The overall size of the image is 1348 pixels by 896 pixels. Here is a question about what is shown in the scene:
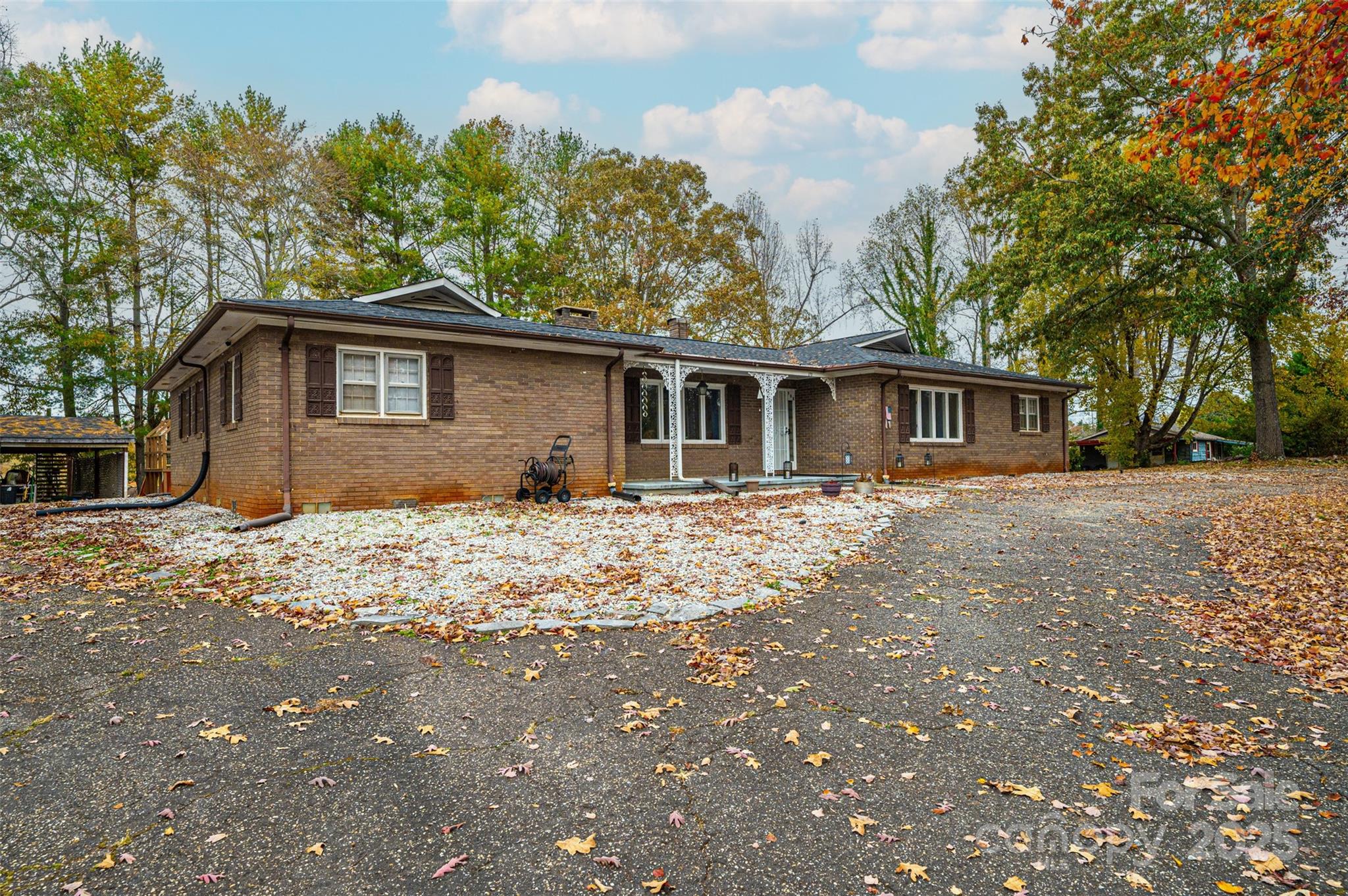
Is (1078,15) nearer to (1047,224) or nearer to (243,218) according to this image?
(1047,224)

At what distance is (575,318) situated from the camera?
54.1 feet

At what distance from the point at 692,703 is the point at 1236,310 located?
21.7m

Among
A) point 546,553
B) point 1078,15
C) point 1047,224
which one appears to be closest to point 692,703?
point 546,553

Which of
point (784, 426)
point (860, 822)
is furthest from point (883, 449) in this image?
point (860, 822)

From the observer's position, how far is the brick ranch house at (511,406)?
400 inches

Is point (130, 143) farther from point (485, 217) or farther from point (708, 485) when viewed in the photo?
point (708, 485)

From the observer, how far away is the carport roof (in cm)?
1769

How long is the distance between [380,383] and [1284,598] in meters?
11.6

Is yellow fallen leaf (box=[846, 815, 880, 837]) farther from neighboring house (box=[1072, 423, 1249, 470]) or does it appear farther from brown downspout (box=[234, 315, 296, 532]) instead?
neighboring house (box=[1072, 423, 1249, 470])

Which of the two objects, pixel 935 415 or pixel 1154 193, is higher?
pixel 1154 193

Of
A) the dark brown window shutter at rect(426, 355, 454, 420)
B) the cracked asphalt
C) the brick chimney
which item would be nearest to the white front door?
the brick chimney

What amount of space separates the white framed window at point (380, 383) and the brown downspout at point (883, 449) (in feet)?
35.9

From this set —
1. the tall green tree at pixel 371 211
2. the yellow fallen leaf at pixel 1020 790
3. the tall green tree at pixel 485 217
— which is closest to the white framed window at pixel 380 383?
the yellow fallen leaf at pixel 1020 790

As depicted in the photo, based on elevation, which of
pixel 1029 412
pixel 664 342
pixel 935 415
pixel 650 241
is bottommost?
pixel 935 415
